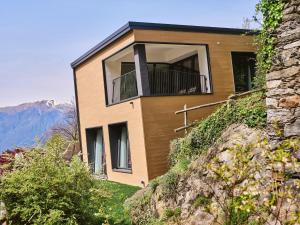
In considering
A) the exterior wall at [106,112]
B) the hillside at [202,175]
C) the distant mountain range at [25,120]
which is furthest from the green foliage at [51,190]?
the distant mountain range at [25,120]

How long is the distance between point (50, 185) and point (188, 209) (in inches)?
121

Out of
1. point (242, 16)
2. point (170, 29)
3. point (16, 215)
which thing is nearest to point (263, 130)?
point (16, 215)

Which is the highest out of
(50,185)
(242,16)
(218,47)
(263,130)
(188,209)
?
(242,16)

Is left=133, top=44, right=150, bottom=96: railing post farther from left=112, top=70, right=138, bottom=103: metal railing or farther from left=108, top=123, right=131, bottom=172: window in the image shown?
left=108, top=123, right=131, bottom=172: window

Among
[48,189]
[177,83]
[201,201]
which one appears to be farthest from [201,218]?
[177,83]

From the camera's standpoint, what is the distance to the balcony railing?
14.0m

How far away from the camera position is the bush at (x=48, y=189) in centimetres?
696

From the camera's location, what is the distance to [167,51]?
15094 mm

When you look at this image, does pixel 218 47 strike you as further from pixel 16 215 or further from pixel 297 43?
pixel 16 215

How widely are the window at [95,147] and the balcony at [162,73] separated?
8.35ft

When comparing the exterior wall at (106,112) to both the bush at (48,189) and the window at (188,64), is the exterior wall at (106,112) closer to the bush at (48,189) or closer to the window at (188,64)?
the window at (188,64)

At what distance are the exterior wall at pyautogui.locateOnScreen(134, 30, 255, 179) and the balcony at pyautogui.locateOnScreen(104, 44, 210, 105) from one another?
17.3 inches

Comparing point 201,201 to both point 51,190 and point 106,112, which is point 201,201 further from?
point 106,112

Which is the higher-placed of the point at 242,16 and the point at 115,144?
the point at 242,16
